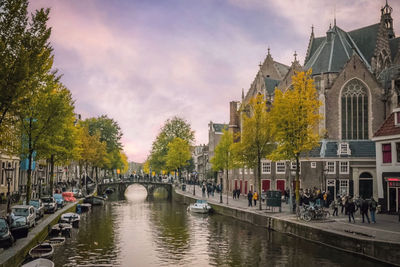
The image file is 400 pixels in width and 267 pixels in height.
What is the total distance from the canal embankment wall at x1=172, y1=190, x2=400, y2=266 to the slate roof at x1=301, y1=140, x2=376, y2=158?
51.9 feet

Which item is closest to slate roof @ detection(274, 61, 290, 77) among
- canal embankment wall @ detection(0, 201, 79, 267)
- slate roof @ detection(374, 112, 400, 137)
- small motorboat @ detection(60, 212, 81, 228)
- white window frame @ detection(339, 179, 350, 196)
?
white window frame @ detection(339, 179, 350, 196)

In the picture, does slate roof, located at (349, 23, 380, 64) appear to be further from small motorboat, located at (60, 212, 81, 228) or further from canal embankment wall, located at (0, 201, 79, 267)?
canal embankment wall, located at (0, 201, 79, 267)

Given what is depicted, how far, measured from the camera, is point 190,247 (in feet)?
85.5

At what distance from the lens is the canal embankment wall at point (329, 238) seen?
19.4 meters

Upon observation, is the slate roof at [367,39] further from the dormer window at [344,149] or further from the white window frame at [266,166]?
the white window frame at [266,166]

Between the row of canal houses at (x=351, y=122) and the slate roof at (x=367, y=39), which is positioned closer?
the row of canal houses at (x=351, y=122)

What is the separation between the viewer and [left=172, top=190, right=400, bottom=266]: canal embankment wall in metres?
19.4

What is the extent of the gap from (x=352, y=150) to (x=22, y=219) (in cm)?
3913

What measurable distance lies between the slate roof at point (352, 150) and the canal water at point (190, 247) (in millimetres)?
17099

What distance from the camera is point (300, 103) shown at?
32.3 m

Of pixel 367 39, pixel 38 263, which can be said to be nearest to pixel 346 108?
pixel 367 39

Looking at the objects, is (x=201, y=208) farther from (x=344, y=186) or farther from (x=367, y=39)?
(x=367, y=39)

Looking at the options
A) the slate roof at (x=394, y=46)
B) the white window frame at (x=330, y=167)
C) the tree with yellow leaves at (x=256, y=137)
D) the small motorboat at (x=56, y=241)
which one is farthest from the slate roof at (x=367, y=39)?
the small motorboat at (x=56, y=241)

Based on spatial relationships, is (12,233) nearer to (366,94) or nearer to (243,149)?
(243,149)
